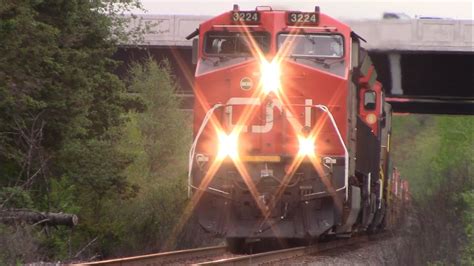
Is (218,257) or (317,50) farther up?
(317,50)

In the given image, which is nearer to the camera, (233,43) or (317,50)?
(317,50)

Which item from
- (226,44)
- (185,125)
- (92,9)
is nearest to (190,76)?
(185,125)

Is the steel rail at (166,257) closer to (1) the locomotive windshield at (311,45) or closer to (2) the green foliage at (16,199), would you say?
(2) the green foliage at (16,199)

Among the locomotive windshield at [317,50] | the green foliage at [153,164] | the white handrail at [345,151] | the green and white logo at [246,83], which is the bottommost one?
the green foliage at [153,164]

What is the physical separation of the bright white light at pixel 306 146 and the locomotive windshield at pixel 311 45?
4.72ft

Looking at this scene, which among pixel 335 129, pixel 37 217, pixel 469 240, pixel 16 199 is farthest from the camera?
pixel 335 129

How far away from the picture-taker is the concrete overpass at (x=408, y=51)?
27.7 meters

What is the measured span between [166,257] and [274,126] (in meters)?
2.92

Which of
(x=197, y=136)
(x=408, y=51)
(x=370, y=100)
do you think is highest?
(x=408, y=51)

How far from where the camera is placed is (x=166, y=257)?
53.9 feet

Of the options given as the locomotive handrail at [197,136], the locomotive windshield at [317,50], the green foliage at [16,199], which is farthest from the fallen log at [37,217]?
the locomotive windshield at [317,50]

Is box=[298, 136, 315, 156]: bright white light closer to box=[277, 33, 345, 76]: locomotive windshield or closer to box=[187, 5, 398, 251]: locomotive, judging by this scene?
box=[187, 5, 398, 251]: locomotive

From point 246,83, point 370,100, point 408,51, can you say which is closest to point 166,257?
point 246,83

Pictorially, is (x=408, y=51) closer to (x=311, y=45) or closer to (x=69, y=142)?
(x=311, y=45)
